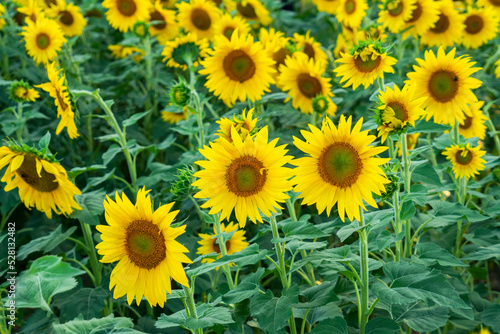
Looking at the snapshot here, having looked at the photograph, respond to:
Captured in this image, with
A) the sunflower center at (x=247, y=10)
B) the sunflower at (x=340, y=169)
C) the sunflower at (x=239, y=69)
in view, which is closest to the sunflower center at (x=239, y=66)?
the sunflower at (x=239, y=69)

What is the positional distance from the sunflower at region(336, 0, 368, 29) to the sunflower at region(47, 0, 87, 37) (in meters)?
1.67

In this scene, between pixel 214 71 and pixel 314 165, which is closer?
pixel 314 165

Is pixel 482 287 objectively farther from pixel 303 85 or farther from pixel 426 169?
pixel 303 85

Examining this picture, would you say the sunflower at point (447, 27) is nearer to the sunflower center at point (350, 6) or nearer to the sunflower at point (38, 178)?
the sunflower center at point (350, 6)

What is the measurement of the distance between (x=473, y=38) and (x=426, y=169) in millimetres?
1585

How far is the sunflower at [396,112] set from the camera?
1.33 meters

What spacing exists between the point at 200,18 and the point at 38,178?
171 centimetres

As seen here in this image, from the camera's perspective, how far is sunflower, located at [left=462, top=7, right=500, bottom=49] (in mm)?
2840

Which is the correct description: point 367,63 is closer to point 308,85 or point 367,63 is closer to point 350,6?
point 308,85

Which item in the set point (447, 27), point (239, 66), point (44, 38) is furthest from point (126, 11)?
point (447, 27)

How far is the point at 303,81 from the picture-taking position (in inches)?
95.1

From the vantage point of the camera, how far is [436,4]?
2.50m

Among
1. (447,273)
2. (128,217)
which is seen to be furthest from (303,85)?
(128,217)

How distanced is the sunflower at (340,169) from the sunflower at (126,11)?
213cm
